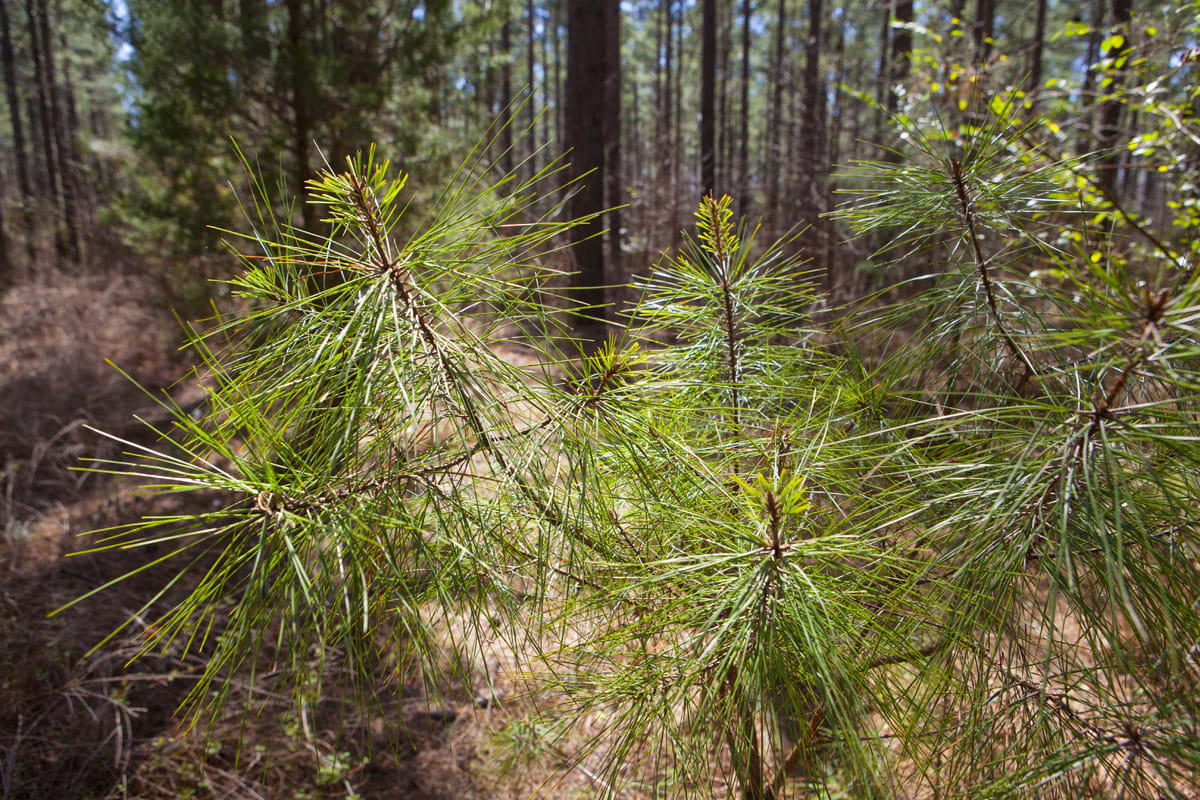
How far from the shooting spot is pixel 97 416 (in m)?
6.49

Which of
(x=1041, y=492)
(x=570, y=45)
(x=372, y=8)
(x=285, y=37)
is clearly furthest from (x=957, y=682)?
(x=372, y=8)

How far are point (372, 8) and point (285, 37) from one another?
39.0 inches

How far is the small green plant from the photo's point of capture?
0.82m

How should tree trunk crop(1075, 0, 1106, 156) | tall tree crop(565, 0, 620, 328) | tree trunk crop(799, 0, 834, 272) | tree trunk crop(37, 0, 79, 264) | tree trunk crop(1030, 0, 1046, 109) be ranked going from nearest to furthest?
tree trunk crop(1030, 0, 1046, 109), tree trunk crop(1075, 0, 1106, 156), tall tree crop(565, 0, 620, 328), tree trunk crop(799, 0, 834, 272), tree trunk crop(37, 0, 79, 264)

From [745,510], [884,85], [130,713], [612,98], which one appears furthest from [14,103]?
[745,510]

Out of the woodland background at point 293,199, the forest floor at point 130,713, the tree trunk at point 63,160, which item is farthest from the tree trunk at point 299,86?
the tree trunk at point 63,160

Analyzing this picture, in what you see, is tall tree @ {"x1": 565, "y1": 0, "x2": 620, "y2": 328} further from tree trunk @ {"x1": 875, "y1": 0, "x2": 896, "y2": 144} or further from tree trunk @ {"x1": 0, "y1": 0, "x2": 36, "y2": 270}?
tree trunk @ {"x1": 0, "y1": 0, "x2": 36, "y2": 270}

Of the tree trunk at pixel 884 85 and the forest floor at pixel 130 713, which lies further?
the tree trunk at pixel 884 85

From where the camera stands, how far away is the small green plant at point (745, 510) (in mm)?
818

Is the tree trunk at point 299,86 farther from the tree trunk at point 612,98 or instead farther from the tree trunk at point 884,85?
the tree trunk at point 884,85

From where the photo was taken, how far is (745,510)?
1.02m

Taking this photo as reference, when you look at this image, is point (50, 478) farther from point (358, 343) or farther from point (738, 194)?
point (738, 194)

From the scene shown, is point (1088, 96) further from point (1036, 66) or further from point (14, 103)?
point (14, 103)

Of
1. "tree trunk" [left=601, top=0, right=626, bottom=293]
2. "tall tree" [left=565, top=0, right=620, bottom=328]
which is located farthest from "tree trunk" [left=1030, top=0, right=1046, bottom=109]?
"tall tree" [left=565, top=0, right=620, bottom=328]
